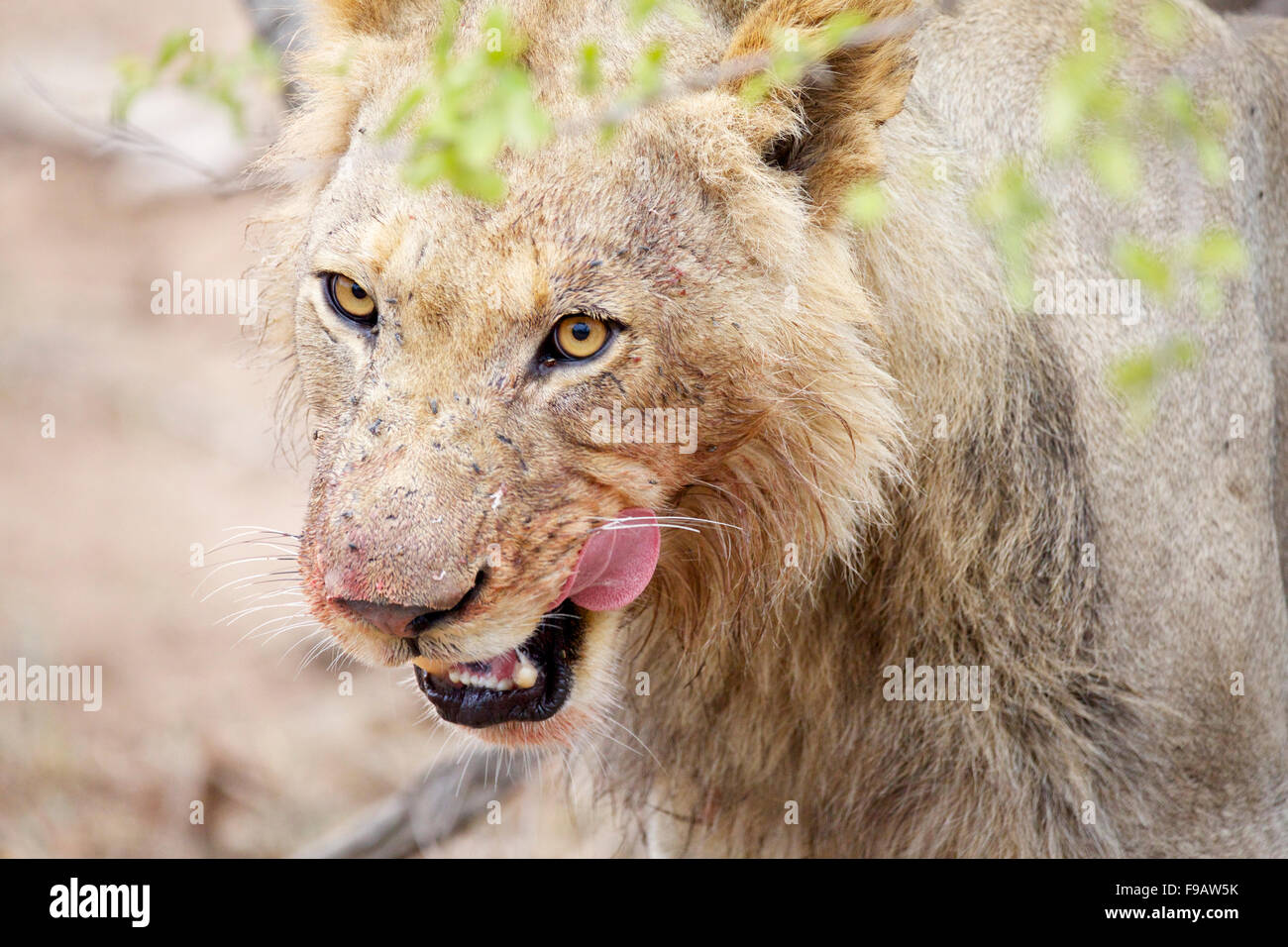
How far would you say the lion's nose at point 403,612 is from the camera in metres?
2.64

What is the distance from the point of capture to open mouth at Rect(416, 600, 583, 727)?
306cm

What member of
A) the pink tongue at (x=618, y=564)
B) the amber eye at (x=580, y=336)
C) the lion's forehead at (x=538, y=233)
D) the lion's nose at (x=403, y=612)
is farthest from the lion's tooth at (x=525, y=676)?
the lion's forehead at (x=538, y=233)

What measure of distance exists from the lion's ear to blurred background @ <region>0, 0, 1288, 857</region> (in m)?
1.69

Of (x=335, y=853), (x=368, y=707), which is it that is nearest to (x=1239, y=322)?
(x=335, y=853)

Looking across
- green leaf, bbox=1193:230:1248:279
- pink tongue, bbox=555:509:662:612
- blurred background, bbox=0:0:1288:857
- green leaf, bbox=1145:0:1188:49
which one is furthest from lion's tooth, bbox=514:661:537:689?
green leaf, bbox=1145:0:1188:49

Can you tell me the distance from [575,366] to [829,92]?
85 centimetres

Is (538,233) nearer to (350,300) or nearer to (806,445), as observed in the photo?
(350,300)

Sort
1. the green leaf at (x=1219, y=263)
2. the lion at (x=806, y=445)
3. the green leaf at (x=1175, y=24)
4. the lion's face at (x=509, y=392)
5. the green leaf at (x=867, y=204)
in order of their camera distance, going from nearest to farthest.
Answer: the green leaf at (x=867, y=204) → the lion's face at (x=509, y=392) → the lion at (x=806, y=445) → the green leaf at (x=1219, y=263) → the green leaf at (x=1175, y=24)

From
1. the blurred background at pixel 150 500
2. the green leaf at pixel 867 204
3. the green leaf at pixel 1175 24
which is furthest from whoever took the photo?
the blurred background at pixel 150 500

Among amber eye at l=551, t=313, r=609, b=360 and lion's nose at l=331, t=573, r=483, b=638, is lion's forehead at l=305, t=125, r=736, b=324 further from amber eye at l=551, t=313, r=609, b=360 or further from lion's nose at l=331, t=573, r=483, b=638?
lion's nose at l=331, t=573, r=483, b=638

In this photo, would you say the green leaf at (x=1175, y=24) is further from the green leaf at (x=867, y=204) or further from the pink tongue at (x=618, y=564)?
the pink tongue at (x=618, y=564)

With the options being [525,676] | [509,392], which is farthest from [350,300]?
[525,676]

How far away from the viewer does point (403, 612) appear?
8.68 ft

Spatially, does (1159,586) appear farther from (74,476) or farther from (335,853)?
(74,476)
